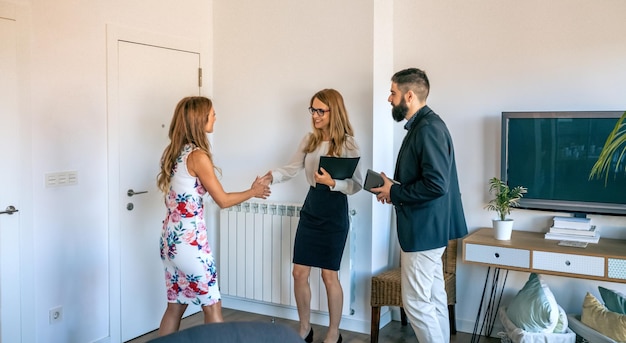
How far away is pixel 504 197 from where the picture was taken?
3795 mm

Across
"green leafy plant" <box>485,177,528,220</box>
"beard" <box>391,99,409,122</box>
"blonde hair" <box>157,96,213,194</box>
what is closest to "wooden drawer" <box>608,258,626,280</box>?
"green leafy plant" <box>485,177,528,220</box>

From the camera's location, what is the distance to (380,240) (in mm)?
4297

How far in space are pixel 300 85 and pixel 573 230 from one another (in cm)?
199

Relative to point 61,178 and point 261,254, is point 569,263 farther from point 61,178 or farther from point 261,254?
point 61,178

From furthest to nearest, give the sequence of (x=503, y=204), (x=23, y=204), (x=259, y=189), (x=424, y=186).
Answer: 1. (x=503, y=204)
2. (x=259, y=189)
3. (x=23, y=204)
4. (x=424, y=186)

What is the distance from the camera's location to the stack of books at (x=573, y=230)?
3.61 m

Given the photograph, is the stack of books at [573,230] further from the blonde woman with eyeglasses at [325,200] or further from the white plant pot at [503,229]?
the blonde woman with eyeglasses at [325,200]

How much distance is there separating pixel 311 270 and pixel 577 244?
1.69 meters

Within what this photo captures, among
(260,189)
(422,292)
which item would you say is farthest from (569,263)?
(260,189)

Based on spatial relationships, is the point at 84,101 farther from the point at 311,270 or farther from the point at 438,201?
the point at 438,201

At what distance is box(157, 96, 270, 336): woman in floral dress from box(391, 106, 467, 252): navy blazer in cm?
90

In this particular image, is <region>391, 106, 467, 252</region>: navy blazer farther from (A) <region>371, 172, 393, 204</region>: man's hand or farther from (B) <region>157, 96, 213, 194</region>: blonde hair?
(B) <region>157, 96, 213, 194</region>: blonde hair

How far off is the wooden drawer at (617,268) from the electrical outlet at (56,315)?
119 inches

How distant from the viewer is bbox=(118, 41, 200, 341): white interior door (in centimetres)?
404
